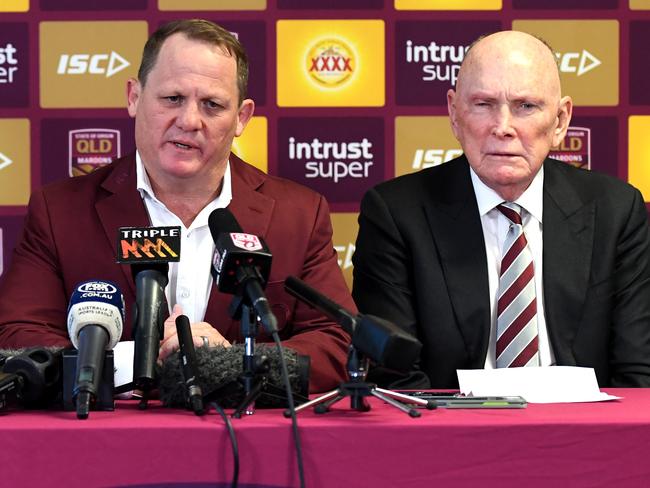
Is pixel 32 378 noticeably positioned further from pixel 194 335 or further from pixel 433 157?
pixel 433 157

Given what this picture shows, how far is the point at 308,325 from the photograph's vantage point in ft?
7.86

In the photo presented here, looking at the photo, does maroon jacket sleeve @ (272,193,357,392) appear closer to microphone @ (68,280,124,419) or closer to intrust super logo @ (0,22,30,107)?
microphone @ (68,280,124,419)

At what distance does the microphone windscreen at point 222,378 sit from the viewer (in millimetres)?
1561

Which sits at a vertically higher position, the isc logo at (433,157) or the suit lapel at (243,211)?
the isc logo at (433,157)

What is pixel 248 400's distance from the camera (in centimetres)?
148

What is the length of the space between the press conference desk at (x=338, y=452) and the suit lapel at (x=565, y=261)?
1105 mm

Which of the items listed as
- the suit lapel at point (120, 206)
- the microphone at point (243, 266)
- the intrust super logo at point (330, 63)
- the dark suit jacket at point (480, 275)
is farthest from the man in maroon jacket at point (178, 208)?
the microphone at point (243, 266)

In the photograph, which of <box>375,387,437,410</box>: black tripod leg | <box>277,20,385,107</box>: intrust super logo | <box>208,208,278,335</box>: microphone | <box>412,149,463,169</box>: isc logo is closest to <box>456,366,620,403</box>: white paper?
<box>375,387,437,410</box>: black tripod leg

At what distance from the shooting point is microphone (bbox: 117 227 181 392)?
1.52 m

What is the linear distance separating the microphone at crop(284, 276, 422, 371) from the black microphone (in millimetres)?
210

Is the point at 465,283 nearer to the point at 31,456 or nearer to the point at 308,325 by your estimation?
the point at 308,325

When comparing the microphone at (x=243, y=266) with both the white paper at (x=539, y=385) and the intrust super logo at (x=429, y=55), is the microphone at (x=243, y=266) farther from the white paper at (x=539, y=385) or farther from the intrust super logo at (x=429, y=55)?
the intrust super logo at (x=429, y=55)

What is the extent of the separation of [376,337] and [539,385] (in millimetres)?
461

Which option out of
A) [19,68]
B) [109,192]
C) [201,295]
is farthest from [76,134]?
[201,295]
